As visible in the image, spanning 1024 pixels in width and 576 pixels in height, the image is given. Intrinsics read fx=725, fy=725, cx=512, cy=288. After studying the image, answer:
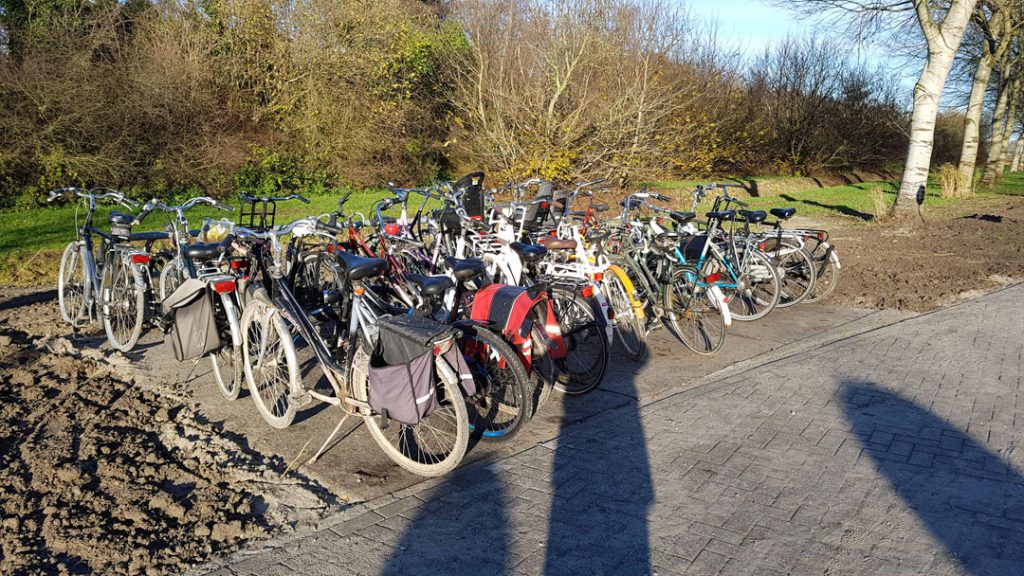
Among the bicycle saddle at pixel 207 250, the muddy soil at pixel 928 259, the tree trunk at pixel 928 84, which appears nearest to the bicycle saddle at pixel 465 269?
the bicycle saddle at pixel 207 250

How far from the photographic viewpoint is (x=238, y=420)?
4.57 meters

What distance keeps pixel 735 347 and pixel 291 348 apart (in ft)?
12.4

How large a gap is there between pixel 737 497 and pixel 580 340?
1.66m

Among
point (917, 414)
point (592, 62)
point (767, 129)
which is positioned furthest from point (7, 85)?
point (767, 129)

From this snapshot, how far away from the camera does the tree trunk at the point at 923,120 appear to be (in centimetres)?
1476

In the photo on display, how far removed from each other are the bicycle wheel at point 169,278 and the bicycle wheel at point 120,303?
0.28 m

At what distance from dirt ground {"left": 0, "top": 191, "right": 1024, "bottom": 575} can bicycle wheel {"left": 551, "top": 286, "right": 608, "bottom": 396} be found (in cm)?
193

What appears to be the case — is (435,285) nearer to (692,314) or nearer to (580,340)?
(580,340)

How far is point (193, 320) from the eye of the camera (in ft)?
15.3

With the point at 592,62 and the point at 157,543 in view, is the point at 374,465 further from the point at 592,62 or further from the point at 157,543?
the point at 592,62

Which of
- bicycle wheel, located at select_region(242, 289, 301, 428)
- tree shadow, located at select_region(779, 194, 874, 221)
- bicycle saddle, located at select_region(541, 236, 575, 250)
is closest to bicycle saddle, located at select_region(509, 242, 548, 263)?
bicycle saddle, located at select_region(541, 236, 575, 250)

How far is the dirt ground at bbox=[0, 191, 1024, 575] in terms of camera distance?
3.09 m

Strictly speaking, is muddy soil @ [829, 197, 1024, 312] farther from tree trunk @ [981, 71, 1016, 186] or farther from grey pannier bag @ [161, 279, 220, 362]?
tree trunk @ [981, 71, 1016, 186]

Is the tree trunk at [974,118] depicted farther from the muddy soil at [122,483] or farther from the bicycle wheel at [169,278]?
the muddy soil at [122,483]
